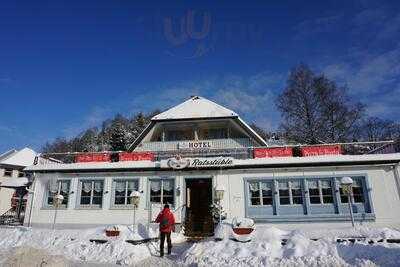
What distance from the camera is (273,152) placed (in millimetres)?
18344

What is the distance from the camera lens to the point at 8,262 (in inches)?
379

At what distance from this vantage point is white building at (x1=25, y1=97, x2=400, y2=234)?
55.7 feet

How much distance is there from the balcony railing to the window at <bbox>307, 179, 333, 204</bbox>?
320 inches

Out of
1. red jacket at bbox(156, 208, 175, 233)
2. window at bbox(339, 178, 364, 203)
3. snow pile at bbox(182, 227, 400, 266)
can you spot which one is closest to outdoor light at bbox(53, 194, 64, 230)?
red jacket at bbox(156, 208, 175, 233)

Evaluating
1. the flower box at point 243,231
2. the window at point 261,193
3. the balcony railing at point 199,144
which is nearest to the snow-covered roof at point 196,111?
the balcony railing at point 199,144

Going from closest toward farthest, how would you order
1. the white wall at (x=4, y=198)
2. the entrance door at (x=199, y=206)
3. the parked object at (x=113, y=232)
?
1. the parked object at (x=113, y=232)
2. the entrance door at (x=199, y=206)
3. the white wall at (x=4, y=198)

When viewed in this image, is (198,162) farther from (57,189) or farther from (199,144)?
(57,189)

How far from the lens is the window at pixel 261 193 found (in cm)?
Result: 1755

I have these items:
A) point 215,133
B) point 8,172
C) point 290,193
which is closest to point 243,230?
point 290,193

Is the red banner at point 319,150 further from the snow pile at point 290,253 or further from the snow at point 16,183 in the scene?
the snow at point 16,183

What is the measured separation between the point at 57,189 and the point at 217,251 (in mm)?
11831

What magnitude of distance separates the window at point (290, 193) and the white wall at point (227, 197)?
476mm

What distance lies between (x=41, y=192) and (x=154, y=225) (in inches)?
294

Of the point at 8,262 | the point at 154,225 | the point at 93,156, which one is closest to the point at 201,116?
the point at 93,156
